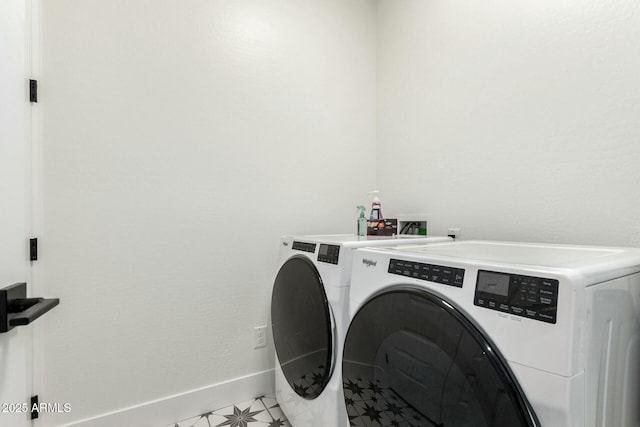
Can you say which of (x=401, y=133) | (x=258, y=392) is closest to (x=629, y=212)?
(x=401, y=133)

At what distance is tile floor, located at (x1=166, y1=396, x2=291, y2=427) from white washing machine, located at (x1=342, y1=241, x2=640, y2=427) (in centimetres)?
89

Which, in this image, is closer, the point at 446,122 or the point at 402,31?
the point at 446,122

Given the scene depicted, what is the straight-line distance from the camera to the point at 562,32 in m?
1.17

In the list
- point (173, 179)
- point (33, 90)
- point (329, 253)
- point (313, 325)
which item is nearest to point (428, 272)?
point (329, 253)

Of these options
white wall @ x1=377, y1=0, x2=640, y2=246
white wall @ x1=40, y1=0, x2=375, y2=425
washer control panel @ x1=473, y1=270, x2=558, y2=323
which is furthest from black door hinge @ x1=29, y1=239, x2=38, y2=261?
white wall @ x1=377, y1=0, x2=640, y2=246

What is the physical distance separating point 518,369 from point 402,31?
2016mm

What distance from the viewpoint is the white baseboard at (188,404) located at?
4.52ft

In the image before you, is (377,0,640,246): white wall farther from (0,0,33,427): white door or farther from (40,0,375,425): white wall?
(0,0,33,427): white door

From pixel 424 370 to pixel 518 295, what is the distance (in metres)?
0.27

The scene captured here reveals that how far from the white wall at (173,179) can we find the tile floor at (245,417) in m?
0.16

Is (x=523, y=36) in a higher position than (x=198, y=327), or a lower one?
higher

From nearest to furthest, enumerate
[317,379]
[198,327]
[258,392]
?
1. [317,379]
2. [198,327]
3. [258,392]

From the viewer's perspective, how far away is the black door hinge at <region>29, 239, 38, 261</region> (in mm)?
1212

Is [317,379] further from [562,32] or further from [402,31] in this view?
[402,31]
